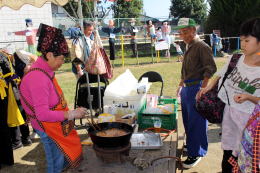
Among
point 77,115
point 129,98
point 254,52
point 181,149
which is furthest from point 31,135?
point 254,52

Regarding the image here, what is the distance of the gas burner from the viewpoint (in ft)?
6.61

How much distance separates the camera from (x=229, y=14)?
17.1 m

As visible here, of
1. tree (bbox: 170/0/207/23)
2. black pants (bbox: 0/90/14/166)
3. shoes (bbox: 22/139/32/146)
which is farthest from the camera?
tree (bbox: 170/0/207/23)

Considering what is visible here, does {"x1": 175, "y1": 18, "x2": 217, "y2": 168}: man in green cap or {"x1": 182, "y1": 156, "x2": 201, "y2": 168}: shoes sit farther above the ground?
{"x1": 175, "y1": 18, "x2": 217, "y2": 168}: man in green cap

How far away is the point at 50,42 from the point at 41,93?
448 millimetres

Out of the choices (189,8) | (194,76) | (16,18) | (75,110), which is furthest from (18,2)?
(189,8)

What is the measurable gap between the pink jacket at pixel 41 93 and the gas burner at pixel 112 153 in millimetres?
419

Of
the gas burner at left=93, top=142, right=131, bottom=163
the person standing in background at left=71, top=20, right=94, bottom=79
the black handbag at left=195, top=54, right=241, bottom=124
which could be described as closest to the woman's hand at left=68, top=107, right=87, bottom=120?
the gas burner at left=93, top=142, right=131, bottom=163

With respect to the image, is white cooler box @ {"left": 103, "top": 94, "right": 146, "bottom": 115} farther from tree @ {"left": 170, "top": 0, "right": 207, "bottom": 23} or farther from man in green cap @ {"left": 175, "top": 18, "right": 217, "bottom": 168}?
tree @ {"left": 170, "top": 0, "right": 207, "bottom": 23}

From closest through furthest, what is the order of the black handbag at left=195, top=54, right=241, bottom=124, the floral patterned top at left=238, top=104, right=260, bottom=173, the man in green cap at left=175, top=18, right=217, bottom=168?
the floral patterned top at left=238, top=104, right=260, bottom=173, the black handbag at left=195, top=54, right=241, bottom=124, the man in green cap at left=175, top=18, right=217, bottom=168

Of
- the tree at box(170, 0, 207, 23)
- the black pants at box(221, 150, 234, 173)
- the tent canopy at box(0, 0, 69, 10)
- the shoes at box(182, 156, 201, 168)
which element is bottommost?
the shoes at box(182, 156, 201, 168)

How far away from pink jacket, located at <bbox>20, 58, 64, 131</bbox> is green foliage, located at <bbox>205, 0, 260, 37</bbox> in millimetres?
16707

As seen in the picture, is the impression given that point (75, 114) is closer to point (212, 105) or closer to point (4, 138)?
point (212, 105)

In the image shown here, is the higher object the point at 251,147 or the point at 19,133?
the point at 251,147
